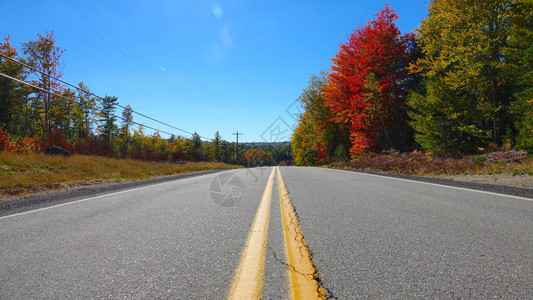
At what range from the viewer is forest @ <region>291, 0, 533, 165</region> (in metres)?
10.6

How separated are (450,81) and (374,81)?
19.2ft

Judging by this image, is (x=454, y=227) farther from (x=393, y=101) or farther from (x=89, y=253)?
(x=393, y=101)

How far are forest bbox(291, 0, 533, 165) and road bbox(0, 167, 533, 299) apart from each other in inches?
455

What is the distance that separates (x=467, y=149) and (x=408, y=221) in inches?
534

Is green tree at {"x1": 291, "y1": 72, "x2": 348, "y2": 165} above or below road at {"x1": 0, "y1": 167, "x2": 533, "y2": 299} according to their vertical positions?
above

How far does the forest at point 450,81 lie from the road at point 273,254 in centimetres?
1157

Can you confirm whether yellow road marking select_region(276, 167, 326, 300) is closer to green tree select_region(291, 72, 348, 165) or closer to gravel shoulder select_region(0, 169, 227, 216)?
gravel shoulder select_region(0, 169, 227, 216)

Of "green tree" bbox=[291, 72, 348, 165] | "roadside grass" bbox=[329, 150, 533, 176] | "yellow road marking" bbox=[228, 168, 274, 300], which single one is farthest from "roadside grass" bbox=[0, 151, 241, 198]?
"green tree" bbox=[291, 72, 348, 165]

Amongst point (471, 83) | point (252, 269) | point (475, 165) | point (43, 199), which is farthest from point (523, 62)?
point (43, 199)

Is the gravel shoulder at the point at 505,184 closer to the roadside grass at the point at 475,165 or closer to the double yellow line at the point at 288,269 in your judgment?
the roadside grass at the point at 475,165

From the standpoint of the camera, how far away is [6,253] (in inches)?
74.5

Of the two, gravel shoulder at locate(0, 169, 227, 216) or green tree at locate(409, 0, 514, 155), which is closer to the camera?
gravel shoulder at locate(0, 169, 227, 216)

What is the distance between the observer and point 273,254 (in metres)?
1.71

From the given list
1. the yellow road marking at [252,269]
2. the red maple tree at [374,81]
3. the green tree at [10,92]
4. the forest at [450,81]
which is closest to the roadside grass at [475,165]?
the forest at [450,81]
